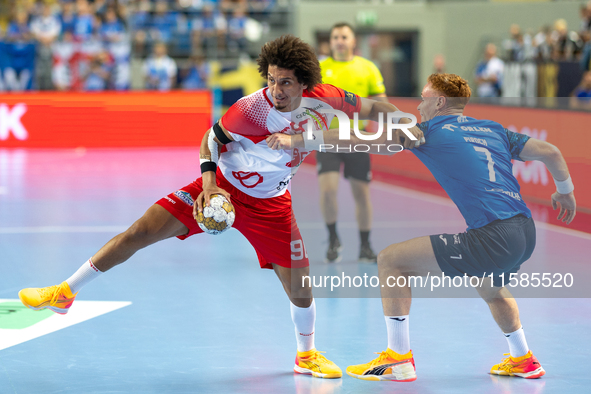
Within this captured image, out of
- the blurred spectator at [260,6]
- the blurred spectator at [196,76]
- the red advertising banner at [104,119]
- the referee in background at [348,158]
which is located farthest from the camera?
the blurred spectator at [260,6]

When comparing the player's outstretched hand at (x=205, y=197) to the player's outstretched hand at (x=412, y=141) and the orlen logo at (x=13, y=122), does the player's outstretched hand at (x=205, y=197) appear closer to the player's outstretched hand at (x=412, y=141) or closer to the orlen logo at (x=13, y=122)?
the player's outstretched hand at (x=412, y=141)

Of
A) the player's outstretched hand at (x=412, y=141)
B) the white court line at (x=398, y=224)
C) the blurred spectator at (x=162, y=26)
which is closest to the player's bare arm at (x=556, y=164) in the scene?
the player's outstretched hand at (x=412, y=141)

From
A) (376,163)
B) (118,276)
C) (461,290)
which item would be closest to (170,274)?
(118,276)

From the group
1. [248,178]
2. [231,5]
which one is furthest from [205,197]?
[231,5]

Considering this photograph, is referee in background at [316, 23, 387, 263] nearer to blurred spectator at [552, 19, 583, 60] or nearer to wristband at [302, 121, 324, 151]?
wristband at [302, 121, 324, 151]

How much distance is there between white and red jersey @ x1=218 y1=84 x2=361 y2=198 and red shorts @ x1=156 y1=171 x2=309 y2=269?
72 mm

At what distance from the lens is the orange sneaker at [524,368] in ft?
14.6

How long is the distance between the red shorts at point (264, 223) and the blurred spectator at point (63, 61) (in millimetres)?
16796

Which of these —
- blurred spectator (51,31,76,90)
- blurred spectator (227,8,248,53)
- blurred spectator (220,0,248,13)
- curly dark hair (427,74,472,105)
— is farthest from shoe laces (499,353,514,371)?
blurred spectator (220,0,248,13)

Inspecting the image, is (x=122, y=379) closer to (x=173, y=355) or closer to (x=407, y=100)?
(x=173, y=355)

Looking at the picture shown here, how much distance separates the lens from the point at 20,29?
67.2ft

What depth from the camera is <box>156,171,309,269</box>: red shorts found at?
4.53m

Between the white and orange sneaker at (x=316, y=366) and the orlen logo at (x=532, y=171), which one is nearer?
the white and orange sneaker at (x=316, y=366)

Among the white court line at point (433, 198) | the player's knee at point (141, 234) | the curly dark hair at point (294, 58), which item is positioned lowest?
the white court line at point (433, 198)
